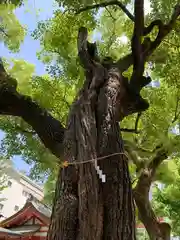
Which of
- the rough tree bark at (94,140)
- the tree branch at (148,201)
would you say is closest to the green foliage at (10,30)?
the rough tree bark at (94,140)

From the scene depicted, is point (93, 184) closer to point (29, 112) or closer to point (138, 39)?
point (29, 112)

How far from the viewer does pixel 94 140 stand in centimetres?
325

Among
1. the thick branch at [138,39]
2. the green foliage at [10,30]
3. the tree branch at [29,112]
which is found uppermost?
the green foliage at [10,30]

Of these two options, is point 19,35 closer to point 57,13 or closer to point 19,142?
point 57,13

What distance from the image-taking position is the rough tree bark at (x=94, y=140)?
2781 millimetres

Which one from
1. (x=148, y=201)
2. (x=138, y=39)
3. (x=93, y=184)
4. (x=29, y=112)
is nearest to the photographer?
(x=93, y=184)

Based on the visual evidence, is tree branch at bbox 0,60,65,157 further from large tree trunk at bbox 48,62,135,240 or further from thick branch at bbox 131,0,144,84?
thick branch at bbox 131,0,144,84

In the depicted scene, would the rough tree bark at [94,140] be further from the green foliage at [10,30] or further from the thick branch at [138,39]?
the green foliage at [10,30]

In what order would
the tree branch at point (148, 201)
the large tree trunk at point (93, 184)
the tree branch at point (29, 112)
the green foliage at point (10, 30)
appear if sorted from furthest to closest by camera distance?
1. the green foliage at point (10, 30)
2. the tree branch at point (148, 201)
3. the tree branch at point (29, 112)
4. the large tree trunk at point (93, 184)

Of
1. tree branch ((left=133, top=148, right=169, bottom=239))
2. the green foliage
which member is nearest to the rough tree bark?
tree branch ((left=133, top=148, right=169, bottom=239))

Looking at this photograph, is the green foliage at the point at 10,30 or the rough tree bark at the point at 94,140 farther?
the green foliage at the point at 10,30

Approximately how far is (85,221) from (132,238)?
0.42m

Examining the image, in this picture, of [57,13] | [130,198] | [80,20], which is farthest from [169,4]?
[130,198]

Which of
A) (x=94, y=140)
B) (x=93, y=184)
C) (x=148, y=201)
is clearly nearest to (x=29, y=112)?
(x=94, y=140)
